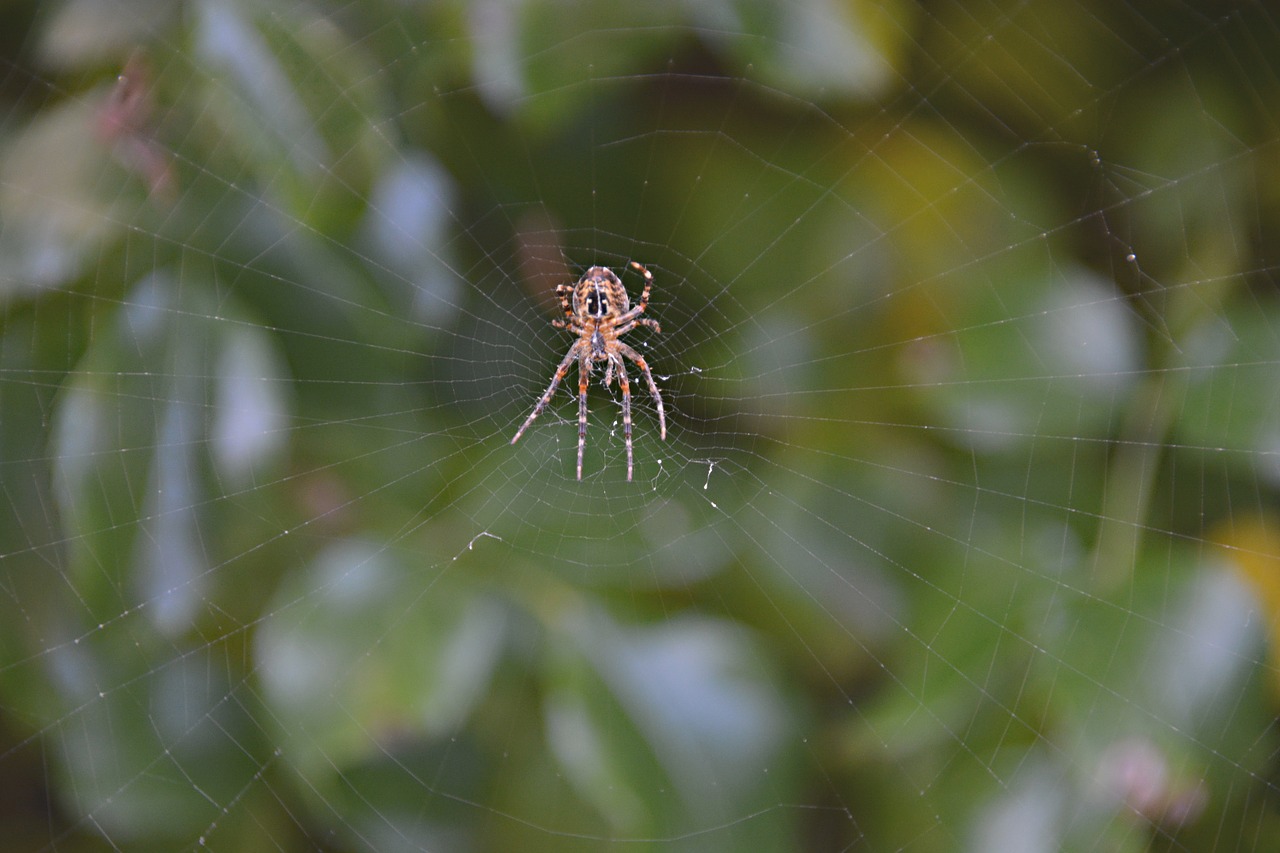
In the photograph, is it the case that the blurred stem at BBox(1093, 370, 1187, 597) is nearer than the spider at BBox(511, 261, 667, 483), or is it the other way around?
the blurred stem at BBox(1093, 370, 1187, 597)

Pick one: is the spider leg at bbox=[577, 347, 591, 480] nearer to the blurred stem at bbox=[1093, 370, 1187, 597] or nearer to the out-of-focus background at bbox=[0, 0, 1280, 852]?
the out-of-focus background at bbox=[0, 0, 1280, 852]

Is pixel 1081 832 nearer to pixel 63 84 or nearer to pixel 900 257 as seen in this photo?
pixel 900 257

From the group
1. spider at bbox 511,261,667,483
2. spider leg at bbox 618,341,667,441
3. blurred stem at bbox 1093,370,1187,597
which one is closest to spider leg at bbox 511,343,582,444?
spider at bbox 511,261,667,483

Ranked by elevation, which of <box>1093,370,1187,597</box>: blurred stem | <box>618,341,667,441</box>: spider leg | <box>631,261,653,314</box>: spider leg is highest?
<box>631,261,653,314</box>: spider leg

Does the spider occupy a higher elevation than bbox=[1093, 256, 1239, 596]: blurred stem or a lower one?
higher

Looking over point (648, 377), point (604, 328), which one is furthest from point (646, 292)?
point (604, 328)

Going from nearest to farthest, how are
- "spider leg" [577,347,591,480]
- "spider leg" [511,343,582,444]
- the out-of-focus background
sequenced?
the out-of-focus background
"spider leg" [511,343,582,444]
"spider leg" [577,347,591,480]

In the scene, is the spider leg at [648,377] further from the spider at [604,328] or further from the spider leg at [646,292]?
the spider leg at [646,292]

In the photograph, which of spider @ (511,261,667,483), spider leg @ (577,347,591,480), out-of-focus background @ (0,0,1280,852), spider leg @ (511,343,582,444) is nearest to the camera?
out-of-focus background @ (0,0,1280,852)
